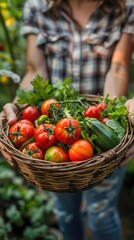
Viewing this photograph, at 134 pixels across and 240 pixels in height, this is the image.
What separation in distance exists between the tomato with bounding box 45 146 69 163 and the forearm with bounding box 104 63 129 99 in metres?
A: 0.57

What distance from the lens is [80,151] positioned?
3.93 feet

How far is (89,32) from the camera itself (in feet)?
6.02

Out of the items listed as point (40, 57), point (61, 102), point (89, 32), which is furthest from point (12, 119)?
point (89, 32)

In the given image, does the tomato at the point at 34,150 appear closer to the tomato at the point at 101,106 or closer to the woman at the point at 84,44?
the tomato at the point at 101,106

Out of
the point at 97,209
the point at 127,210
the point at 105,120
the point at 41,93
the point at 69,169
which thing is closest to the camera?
the point at 69,169

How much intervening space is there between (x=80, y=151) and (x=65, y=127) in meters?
0.10

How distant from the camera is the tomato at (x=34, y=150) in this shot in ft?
4.14

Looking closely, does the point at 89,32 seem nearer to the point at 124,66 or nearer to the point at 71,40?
the point at 71,40

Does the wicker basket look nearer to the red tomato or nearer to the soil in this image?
the red tomato

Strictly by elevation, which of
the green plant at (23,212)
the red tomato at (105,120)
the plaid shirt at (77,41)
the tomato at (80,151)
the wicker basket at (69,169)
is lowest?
the green plant at (23,212)

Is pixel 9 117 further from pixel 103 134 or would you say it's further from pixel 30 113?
pixel 103 134

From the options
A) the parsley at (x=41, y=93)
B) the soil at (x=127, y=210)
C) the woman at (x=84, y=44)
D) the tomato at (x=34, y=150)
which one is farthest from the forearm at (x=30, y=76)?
the soil at (x=127, y=210)

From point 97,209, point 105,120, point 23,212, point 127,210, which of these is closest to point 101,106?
point 105,120

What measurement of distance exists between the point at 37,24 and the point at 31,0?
0.13m
